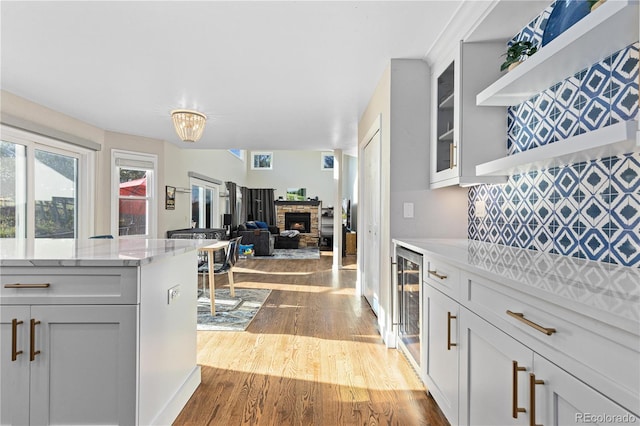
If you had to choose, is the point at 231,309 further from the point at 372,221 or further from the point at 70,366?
the point at 70,366

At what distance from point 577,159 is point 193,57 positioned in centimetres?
272

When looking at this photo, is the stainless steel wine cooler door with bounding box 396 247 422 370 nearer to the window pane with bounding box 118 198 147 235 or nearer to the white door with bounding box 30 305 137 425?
the white door with bounding box 30 305 137 425

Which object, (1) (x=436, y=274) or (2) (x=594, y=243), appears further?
(1) (x=436, y=274)

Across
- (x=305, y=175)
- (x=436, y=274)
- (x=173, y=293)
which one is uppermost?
(x=305, y=175)

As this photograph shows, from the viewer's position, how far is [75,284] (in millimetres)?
1378

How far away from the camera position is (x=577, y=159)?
1.42 meters

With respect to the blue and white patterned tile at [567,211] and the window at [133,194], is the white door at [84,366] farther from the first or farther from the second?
the window at [133,194]

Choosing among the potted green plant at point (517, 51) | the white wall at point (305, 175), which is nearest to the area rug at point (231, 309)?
the potted green plant at point (517, 51)

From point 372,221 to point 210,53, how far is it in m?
2.28

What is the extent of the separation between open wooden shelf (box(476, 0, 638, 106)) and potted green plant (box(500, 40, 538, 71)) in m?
0.19

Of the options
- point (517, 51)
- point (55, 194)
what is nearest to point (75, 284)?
point (517, 51)

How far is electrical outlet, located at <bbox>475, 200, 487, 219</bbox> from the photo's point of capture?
8.02 ft

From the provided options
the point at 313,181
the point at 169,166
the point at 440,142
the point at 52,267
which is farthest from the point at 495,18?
the point at 313,181

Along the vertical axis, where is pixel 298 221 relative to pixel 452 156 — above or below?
below
